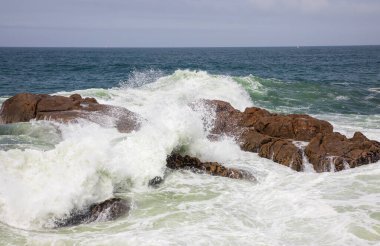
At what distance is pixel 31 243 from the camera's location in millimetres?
6297

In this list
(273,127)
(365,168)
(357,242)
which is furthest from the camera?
(273,127)

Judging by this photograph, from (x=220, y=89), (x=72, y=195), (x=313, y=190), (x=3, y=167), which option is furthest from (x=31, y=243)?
(x=220, y=89)

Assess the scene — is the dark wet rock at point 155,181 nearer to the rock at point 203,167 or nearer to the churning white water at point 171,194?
the churning white water at point 171,194

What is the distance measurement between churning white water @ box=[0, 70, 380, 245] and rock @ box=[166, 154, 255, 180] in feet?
0.79

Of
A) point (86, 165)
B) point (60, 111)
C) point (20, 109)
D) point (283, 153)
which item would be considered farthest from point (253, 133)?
point (20, 109)

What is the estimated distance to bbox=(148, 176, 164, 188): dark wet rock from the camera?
9.04 meters

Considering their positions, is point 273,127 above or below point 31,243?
above

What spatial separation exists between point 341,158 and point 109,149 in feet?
18.3

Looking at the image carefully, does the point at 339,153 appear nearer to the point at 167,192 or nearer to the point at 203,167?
the point at 203,167

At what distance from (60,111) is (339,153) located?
27.2ft

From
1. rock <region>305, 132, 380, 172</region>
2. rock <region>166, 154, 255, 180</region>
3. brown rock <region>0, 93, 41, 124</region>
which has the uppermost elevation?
brown rock <region>0, 93, 41, 124</region>

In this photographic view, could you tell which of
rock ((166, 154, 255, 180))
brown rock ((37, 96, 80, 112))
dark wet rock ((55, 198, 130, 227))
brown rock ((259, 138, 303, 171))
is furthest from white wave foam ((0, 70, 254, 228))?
brown rock ((37, 96, 80, 112))

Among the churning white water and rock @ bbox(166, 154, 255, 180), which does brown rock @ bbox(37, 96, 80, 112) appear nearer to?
the churning white water

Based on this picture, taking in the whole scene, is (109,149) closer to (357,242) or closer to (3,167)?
(3,167)
